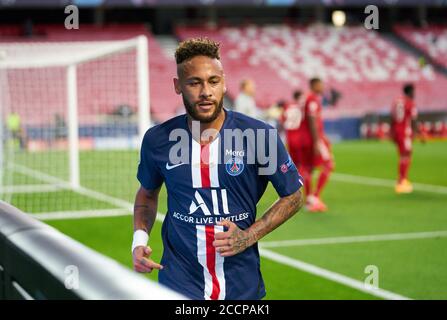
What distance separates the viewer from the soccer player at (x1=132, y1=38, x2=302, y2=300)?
140 inches

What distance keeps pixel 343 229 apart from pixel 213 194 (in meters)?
6.93

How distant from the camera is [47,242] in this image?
217 centimetres

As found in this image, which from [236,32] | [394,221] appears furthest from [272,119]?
[394,221]

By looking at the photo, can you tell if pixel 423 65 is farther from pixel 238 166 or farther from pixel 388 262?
pixel 238 166

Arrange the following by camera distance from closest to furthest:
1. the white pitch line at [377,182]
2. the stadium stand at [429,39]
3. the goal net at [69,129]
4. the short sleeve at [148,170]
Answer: the short sleeve at [148,170]
the goal net at [69,129]
the white pitch line at [377,182]
the stadium stand at [429,39]

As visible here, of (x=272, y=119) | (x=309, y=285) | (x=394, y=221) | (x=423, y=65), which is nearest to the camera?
(x=309, y=285)

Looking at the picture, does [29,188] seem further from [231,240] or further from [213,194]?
[231,240]

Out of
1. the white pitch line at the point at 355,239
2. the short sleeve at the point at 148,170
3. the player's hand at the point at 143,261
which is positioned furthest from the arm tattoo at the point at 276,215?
the white pitch line at the point at 355,239

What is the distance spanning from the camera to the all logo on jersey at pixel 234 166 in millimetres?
3592

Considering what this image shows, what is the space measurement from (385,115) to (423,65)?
467 inches

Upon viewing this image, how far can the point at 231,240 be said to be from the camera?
11.2ft

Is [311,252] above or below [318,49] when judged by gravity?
below

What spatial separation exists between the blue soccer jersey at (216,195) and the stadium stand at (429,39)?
43.0m

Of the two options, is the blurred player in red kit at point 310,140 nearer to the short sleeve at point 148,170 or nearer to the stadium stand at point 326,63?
the short sleeve at point 148,170
